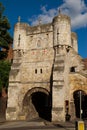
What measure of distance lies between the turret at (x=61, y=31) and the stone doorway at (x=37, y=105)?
596cm

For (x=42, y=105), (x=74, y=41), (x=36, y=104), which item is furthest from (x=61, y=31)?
(x=42, y=105)

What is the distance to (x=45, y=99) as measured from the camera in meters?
28.4

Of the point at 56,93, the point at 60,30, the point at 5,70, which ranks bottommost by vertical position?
the point at 56,93

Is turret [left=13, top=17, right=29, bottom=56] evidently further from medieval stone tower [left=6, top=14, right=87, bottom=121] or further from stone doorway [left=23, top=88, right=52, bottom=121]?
stone doorway [left=23, top=88, right=52, bottom=121]

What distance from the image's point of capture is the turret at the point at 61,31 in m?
24.9

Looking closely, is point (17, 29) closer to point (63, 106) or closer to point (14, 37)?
point (14, 37)

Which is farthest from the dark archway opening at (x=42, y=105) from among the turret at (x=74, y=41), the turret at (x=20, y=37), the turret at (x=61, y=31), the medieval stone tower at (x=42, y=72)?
the turret at (x=74, y=41)

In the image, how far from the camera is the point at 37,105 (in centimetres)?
2786

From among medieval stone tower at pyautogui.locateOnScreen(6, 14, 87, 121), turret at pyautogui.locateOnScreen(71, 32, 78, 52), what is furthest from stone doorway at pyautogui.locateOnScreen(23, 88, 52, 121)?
turret at pyautogui.locateOnScreen(71, 32, 78, 52)

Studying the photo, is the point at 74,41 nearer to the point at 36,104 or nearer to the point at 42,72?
the point at 42,72

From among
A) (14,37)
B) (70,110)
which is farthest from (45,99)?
(14,37)

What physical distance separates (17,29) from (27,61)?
4.54 metres

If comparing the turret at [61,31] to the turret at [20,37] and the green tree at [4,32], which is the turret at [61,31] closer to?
the turret at [20,37]

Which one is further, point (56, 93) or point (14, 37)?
point (14, 37)
